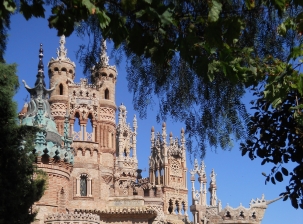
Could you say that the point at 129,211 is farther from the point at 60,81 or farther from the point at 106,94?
the point at 60,81

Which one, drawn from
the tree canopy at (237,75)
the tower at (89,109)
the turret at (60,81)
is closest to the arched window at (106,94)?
the tower at (89,109)

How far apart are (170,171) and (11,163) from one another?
3084cm

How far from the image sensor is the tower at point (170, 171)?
4334 cm

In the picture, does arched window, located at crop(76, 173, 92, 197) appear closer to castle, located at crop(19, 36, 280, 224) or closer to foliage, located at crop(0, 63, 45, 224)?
castle, located at crop(19, 36, 280, 224)

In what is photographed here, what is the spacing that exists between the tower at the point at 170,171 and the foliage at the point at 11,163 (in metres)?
28.2

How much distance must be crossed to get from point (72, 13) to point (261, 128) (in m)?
3.49

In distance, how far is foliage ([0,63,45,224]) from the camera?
550 inches

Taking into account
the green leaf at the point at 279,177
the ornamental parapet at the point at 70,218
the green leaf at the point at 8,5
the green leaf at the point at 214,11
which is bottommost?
the green leaf at the point at 279,177

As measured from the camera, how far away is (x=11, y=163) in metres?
14.3

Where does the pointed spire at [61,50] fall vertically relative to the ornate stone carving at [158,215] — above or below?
above

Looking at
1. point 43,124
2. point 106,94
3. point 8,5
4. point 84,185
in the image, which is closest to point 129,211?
point 84,185

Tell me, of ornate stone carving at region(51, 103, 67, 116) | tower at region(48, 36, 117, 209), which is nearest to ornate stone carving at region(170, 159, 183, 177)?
tower at region(48, 36, 117, 209)

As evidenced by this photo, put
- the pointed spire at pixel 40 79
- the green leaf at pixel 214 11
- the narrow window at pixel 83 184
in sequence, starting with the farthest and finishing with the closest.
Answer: the narrow window at pixel 83 184
the pointed spire at pixel 40 79
the green leaf at pixel 214 11

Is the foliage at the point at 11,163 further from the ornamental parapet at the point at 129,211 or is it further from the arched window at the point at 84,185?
the ornamental parapet at the point at 129,211
